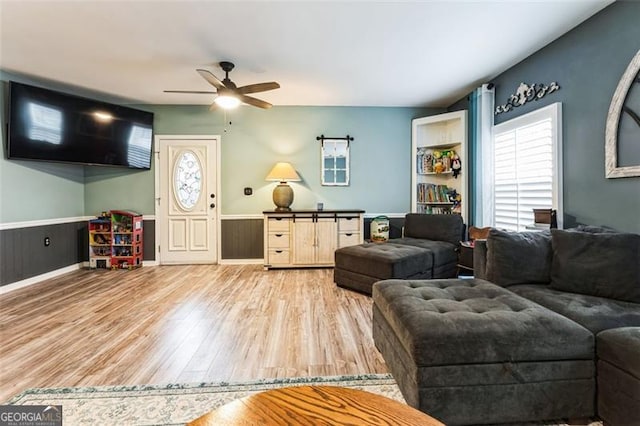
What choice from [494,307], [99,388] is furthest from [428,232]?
[99,388]

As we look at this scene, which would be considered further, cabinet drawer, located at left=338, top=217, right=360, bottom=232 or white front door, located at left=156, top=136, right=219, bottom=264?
white front door, located at left=156, top=136, right=219, bottom=264

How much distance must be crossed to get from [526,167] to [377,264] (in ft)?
6.30

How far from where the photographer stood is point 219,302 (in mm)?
3230

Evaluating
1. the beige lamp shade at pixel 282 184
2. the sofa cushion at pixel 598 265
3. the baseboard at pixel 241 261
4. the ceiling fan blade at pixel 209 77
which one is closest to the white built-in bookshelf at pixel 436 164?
the beige lamp shade at pixel 282 184

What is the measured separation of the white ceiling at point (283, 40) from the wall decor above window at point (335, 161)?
1.03 metres

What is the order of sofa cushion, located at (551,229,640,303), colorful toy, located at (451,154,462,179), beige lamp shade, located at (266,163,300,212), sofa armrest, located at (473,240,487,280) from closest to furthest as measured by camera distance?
sofa cushion, located at (551,229,640,303), sofa armrest, located at (473,240,487,280), colorful toy, located at (451,154,462,179), beige lamp shade, located at (266,163,300,212)

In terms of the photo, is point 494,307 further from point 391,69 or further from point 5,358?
point 5,358

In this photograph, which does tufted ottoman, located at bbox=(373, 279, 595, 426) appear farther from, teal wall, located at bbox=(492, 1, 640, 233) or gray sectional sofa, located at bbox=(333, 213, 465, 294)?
gray sectional sofa, located at bbox=(333, 213, 465, 294)

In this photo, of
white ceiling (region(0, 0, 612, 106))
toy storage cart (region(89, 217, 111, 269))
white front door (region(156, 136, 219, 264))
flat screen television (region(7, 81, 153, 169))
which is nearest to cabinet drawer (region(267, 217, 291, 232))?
white front door (region(156, 136, 219, 264))

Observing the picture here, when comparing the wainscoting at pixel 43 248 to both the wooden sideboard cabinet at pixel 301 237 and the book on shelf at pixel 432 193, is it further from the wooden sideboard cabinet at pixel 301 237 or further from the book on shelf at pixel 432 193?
the book on shelf at pixel 432 193

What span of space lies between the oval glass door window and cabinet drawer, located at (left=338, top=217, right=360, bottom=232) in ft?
7.85

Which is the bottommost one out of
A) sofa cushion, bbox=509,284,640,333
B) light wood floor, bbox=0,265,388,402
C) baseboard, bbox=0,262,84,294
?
light wood floor, bbox=0,265,388,402

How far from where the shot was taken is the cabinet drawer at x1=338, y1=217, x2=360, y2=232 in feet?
15.4

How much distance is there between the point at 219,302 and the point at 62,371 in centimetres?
141
